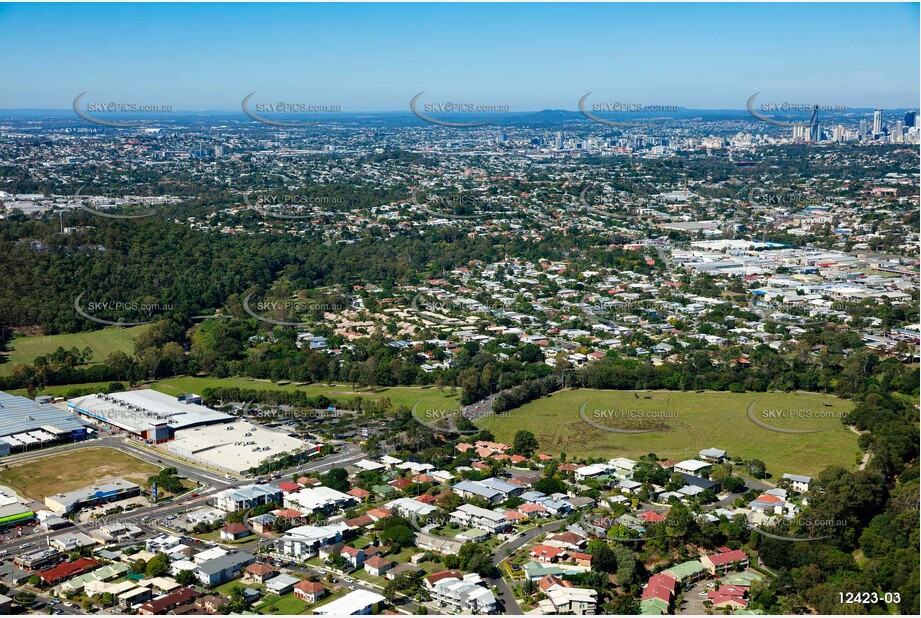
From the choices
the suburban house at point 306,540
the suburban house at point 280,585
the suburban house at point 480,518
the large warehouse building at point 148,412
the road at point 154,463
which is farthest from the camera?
the large warehouse building at point 148,412

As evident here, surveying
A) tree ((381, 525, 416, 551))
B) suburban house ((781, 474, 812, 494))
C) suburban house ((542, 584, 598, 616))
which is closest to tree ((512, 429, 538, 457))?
tree ((381, 525, 416, 551))

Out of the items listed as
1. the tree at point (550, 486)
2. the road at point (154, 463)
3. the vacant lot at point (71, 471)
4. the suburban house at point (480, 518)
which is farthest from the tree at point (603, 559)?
the vacant lot at point (71, 471)

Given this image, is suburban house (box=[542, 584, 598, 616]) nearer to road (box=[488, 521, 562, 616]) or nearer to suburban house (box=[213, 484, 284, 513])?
road (box=[488, 521, 562, 616])

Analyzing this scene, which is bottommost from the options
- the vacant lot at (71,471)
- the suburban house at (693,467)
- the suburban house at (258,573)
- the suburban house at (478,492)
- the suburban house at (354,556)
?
the vacant lot at (71,471)

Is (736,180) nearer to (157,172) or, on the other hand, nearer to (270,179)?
(270,179)

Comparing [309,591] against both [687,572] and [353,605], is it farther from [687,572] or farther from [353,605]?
[687,572]

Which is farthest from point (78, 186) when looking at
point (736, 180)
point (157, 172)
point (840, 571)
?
point (840, 571)

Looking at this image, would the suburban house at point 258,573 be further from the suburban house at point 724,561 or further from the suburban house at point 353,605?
the suburban house at point 724,561
